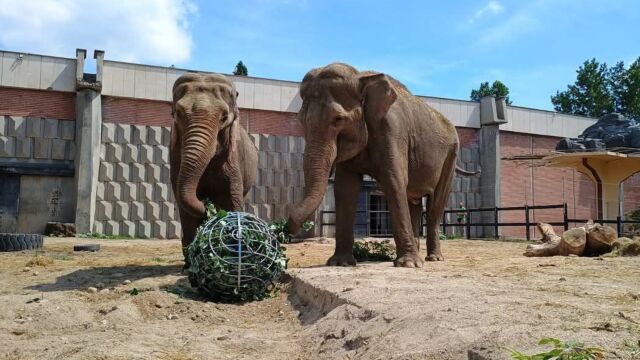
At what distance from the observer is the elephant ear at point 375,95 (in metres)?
7.86

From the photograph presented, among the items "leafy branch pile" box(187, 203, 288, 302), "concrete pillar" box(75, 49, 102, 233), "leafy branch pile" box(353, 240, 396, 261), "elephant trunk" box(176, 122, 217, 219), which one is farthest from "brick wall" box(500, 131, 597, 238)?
"leafy branch pile" box(187, 203, 288, 302)

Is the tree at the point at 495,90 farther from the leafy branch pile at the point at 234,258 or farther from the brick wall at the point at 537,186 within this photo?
the leafy branch pile at the point at 234,258

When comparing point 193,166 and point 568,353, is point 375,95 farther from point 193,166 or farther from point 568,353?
point 568,353

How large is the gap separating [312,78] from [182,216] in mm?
2626

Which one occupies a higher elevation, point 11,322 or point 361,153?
point 361,153

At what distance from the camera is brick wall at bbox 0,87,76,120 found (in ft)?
67.3

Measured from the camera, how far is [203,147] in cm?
709

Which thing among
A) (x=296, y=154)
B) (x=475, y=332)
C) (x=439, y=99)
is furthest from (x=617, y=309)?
(x=439, y=99)

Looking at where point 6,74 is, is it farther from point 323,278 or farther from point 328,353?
point 328,353

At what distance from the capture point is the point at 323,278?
20.4ft

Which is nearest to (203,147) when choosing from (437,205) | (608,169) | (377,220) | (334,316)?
(334,316)

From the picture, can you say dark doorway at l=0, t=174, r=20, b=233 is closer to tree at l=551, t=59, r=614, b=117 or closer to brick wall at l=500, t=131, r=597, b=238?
brick wall at l=500, t=131, r=597, b=238

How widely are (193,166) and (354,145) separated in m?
2.17

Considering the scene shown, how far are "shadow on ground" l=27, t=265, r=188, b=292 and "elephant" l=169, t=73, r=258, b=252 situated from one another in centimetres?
69
